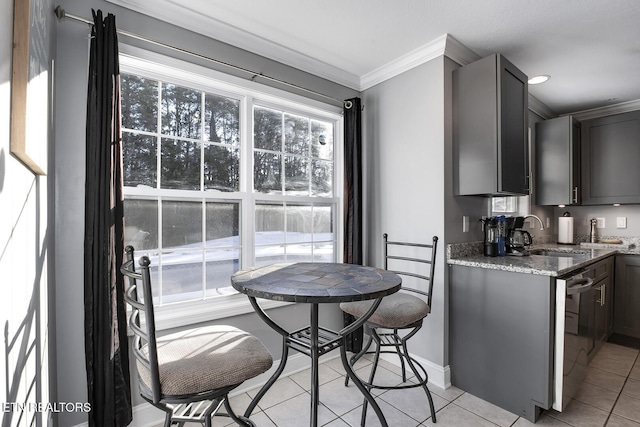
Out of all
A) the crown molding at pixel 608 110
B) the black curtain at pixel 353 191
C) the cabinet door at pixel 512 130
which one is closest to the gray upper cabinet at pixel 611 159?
the crown molding at pixel 608 110

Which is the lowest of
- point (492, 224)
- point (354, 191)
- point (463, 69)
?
point (492, 224)

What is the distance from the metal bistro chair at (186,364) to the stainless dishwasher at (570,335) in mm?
1736

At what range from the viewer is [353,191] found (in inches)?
112

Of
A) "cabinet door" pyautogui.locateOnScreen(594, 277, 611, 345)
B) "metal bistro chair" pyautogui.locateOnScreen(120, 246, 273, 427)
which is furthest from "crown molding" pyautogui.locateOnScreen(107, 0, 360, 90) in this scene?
"cabinet door" pyautogui.locateOnScreen(594, 277, 611, 345)

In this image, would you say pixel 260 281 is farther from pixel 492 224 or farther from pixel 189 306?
pixel 492 224

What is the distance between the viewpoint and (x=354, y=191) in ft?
9.35

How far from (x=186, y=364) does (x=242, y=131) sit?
166 cm

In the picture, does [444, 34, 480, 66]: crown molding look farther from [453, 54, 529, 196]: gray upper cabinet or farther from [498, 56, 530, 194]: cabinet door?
[498, 56, 530, 194]: cabinet door

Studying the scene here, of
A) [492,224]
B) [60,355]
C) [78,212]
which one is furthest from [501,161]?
[60,355]

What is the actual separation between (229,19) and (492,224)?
247cm

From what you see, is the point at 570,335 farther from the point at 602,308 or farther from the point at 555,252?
the point at 555,252

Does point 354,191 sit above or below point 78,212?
above

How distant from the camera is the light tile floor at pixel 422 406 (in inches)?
76.5

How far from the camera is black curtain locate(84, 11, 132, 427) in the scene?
5.27 feet
